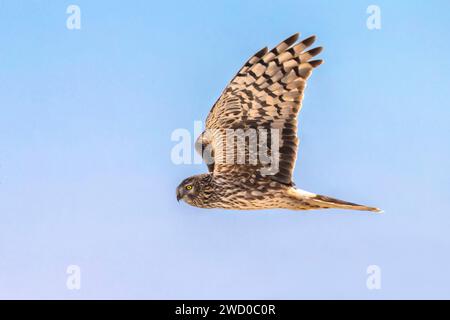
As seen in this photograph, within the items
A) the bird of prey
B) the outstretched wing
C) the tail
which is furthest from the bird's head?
the tail

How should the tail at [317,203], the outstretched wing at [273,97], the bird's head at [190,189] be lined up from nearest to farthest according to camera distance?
the tail at [317,203] < the outstretched wing at [273,97] < the bird's head at [190,189]

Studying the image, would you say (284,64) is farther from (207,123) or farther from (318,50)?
(207,123)

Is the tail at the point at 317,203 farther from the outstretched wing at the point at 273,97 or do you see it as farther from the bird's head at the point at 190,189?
the bird's head at the point at 190,189

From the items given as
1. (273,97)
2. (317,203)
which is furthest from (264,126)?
(317,203)

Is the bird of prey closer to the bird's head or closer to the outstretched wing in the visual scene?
the outstretched wing

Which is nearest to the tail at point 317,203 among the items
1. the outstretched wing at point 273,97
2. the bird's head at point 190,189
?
the outstretched wing at point 273,97
